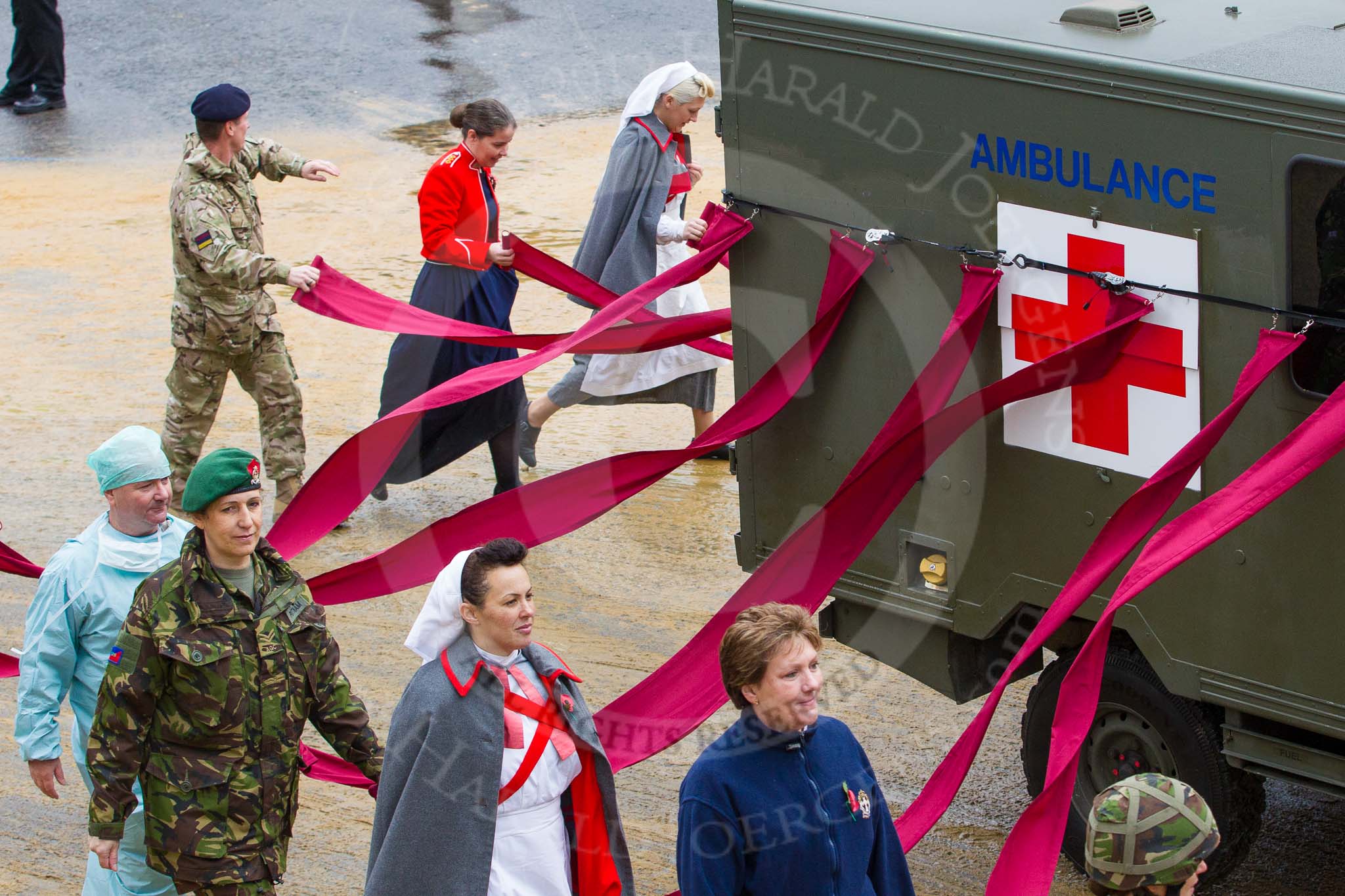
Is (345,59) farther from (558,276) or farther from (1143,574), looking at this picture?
(1143,574)

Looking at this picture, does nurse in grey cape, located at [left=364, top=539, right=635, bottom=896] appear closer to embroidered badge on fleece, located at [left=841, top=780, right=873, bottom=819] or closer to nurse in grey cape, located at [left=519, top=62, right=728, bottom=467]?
embroidered badge on fleece, located at [left=841, top=780, right=873, bottom=819]

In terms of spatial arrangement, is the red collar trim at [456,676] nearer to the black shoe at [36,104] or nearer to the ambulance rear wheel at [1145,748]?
the ambulance rear wheel at [1145,748]

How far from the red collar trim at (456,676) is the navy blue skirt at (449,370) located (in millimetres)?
3677

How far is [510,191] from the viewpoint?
521 inches

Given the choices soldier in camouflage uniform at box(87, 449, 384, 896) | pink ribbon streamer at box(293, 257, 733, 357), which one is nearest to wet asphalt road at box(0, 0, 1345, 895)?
pink ribbon streamer at box(293, 257, 733, 357)

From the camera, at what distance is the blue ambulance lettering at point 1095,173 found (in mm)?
4402

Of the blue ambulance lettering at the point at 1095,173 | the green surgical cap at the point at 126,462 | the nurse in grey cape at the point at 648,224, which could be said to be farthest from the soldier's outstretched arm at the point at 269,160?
the blue ambulance lettering at the point at 1095,173

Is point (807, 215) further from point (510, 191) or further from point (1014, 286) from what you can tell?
point (510, 191)

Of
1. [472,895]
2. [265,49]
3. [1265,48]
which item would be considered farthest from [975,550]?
[265,49]

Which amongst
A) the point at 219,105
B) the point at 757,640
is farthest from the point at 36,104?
the point at 757,640

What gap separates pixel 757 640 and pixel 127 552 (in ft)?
6.11

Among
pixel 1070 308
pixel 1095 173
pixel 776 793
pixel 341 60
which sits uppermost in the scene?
pixel 1095 173

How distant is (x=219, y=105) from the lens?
7.16 meters

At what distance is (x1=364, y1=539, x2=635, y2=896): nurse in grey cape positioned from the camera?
389 cm
